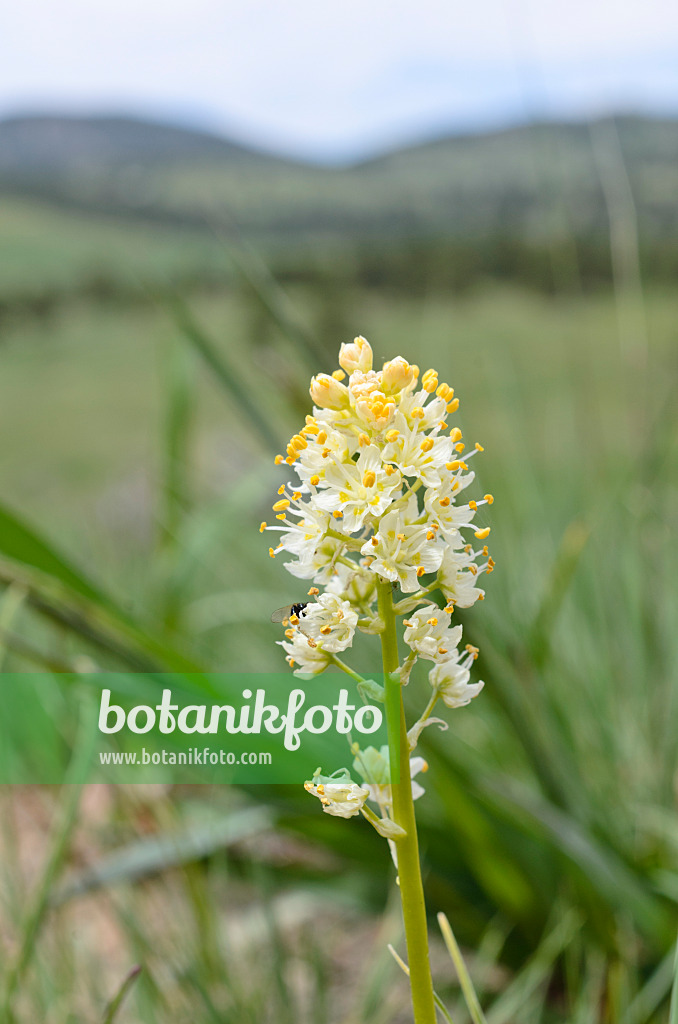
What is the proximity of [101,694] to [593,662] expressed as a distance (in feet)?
1.17

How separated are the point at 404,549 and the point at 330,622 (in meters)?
0.02

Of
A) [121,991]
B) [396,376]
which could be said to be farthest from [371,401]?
[121,991]

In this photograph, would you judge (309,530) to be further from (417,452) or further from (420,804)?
(420,804)

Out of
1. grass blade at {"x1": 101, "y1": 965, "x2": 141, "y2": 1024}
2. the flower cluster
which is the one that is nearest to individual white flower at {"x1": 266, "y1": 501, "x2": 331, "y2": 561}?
the flower cluster

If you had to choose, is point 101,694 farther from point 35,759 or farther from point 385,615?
point 35,759

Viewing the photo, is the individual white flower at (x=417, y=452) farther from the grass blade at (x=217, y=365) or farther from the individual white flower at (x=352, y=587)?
the grass blade at (x=217, y=365)

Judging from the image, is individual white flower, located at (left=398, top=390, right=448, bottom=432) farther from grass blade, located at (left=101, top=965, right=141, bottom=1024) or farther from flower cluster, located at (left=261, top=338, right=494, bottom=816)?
grass blade, located at (left=101, top=965, right=141, bottom=1024)

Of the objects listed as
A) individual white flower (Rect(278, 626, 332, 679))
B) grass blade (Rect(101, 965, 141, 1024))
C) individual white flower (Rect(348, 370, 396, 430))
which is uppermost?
individual white flower (Rect(348, 370, 396, 430))

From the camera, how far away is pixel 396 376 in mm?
156

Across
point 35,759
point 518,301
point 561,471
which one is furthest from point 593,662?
point 518,301

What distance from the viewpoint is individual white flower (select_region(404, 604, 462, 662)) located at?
0.15 m

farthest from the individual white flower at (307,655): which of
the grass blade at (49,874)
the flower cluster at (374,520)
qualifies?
the grass blade at (49,874)

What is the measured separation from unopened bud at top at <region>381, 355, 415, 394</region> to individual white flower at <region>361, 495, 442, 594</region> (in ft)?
0.08

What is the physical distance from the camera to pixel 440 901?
1.37 ft
